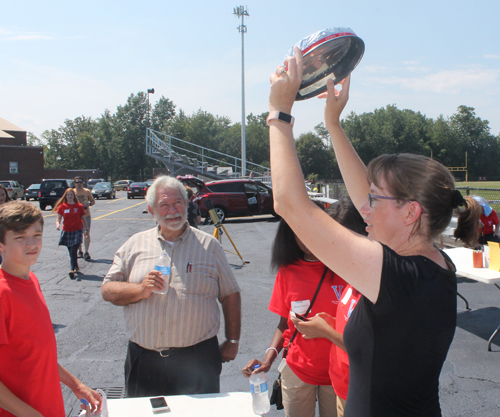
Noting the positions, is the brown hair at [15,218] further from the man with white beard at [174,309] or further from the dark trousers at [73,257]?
the dark trousers at [73,257]

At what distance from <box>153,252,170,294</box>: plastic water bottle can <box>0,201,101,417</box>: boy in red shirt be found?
2.18 feet

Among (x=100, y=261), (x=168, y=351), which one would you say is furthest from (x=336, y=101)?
(x=100, y=261)

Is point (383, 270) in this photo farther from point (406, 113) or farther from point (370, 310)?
point (406, 113)

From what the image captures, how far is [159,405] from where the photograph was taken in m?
2.06

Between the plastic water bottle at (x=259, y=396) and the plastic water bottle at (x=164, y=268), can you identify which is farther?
the plastic water bottle at (x=164, y=268)

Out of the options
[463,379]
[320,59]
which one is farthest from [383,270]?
[463,379]

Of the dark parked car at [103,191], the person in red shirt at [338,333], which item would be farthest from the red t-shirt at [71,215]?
the dark parked car at [103,191]

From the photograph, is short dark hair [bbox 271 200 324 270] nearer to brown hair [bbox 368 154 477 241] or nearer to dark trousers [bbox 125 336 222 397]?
dark trousers [bbox 125 336 222 397]

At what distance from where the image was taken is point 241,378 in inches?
160

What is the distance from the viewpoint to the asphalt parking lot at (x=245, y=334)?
3.77m

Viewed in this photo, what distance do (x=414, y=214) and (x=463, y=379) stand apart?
3451mm

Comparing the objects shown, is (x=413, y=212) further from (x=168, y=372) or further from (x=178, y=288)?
(x=168, y=372)

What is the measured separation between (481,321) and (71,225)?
25.3 feet

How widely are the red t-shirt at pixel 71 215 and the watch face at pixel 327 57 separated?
8059 mm
